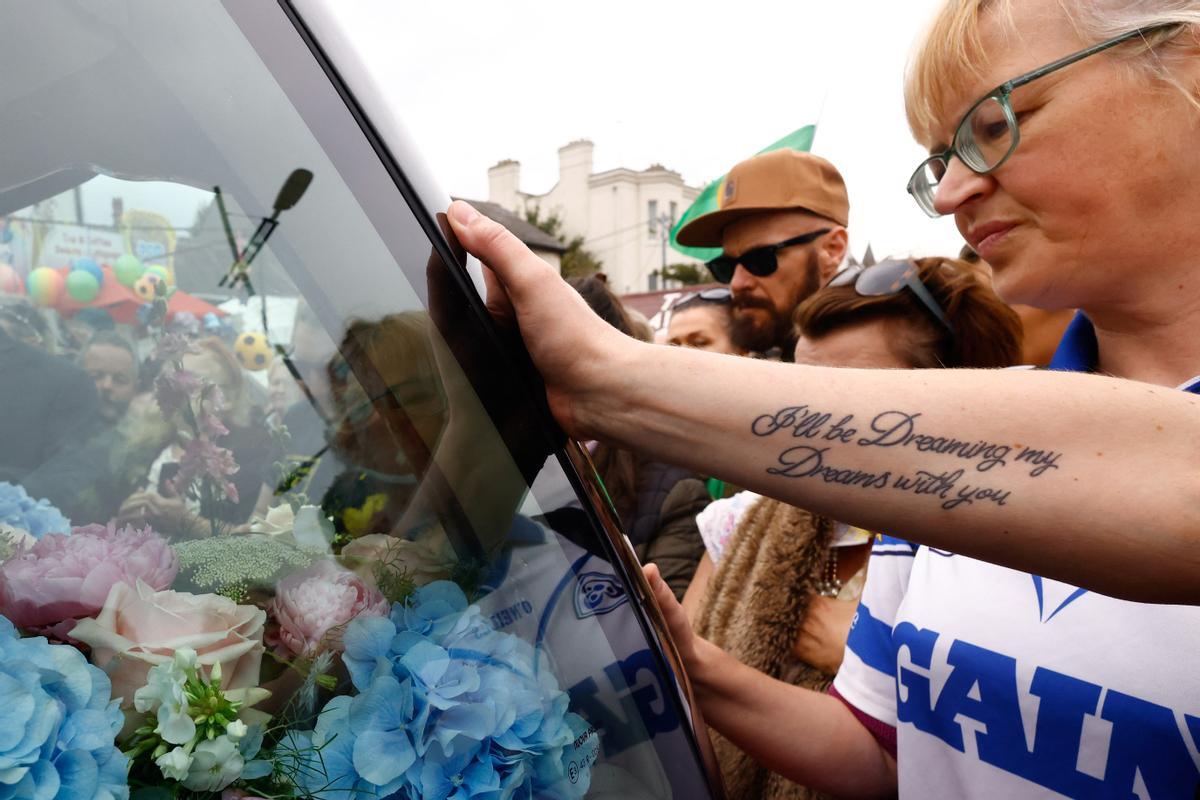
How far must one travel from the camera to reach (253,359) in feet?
2.88

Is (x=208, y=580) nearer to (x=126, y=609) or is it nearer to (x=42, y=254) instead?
(x=126, y=609)

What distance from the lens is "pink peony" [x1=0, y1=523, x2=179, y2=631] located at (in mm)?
709

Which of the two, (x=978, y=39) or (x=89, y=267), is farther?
(x=978, y=39)

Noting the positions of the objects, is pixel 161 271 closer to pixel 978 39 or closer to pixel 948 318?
pixel 978 39

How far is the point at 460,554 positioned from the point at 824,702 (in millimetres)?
1060

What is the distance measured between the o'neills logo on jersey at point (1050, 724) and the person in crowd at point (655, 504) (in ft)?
5.00

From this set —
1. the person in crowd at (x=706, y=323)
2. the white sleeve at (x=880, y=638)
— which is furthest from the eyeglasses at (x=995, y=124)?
the person in crowd at (x=706, y=323)

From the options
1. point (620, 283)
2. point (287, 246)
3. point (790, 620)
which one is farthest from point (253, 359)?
point (620, 283)

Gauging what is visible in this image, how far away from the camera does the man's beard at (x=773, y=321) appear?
138 inches

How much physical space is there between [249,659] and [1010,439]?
70cm

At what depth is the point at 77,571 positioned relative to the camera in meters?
0.73

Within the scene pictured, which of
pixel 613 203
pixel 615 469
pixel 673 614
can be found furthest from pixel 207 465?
pixel 613 203

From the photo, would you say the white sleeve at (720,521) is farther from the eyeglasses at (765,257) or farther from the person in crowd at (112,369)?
the person in crowd at (112,369)

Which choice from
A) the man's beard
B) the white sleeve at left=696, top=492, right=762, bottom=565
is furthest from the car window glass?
the man's beard
